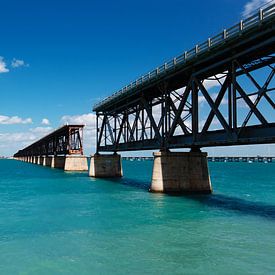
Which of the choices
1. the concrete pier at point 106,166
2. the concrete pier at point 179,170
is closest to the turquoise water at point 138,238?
the concrete pier at point 179,170

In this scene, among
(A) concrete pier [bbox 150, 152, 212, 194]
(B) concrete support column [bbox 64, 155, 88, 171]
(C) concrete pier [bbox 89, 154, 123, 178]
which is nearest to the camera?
(A) concrete pier [bbox 150, 152, 212, 194]

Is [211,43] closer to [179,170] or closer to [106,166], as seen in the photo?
[179,170]

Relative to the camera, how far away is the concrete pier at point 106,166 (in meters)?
80.8

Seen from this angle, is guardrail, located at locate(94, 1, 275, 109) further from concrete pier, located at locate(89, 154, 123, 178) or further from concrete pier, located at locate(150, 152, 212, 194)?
concrete pier, located at locate(89, 154, 123, 178)

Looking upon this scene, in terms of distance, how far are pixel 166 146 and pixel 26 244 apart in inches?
1020

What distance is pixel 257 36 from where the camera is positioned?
1129 inches

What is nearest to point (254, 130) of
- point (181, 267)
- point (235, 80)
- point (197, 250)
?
point (235, 80)

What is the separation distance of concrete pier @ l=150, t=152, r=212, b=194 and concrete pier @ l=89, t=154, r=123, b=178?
123 feet

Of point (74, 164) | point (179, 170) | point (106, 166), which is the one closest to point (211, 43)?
point (179, 170)

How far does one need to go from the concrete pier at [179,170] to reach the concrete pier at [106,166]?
37.3 metres

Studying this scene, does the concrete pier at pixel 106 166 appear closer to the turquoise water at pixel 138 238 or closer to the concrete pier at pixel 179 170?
the concrete pier at pixel 179 170

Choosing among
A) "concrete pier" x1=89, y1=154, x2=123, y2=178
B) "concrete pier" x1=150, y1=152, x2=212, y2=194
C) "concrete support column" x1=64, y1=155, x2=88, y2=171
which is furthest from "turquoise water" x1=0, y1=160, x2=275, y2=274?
"concrete support column" x1=64, y1=155, x2=88, y2=171

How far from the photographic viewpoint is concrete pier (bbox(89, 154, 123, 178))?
80.8m

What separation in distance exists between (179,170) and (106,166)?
4003cm
